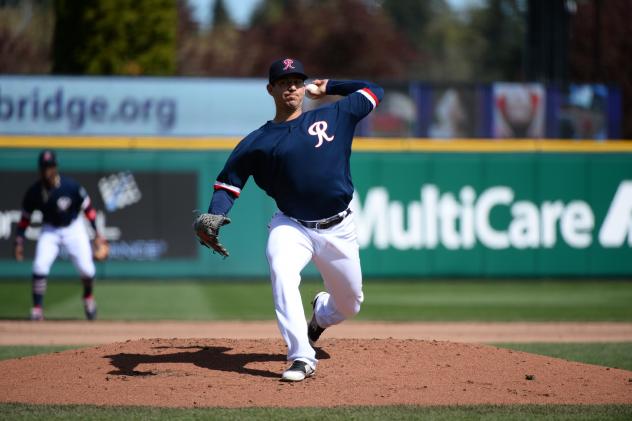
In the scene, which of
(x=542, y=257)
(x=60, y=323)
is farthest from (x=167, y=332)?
(x=542, y=257)

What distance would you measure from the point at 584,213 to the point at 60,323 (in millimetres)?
9355

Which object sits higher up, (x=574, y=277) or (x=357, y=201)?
(x=357, y=201)

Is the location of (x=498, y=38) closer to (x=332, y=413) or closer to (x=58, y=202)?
(x=58, y=202)

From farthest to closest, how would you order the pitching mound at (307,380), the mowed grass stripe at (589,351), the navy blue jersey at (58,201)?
the navy blue jersey at (58,201) → the mowed grass stripe at (589,351) → the pitching mound at (307,380)

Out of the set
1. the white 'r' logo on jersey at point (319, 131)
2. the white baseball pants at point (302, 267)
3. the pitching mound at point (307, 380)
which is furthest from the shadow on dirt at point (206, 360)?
the white 'r' logo on jersey at point (319, 131)

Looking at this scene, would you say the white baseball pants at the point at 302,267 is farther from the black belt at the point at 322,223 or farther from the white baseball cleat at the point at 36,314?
the white baseball cleat at the point at 36,314

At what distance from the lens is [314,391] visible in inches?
259

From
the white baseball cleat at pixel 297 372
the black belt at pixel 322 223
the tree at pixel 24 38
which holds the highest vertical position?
the tree at pixel 24 38

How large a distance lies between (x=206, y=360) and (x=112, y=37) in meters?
17.5

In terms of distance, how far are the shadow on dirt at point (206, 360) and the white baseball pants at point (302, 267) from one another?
0.45 meters

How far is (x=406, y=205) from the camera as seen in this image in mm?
17391

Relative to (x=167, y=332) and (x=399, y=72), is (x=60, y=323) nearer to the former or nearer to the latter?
(x=167, y=332)

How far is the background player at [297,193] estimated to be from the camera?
22.2 ft

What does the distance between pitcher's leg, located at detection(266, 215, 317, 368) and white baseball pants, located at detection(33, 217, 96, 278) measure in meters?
5.88
